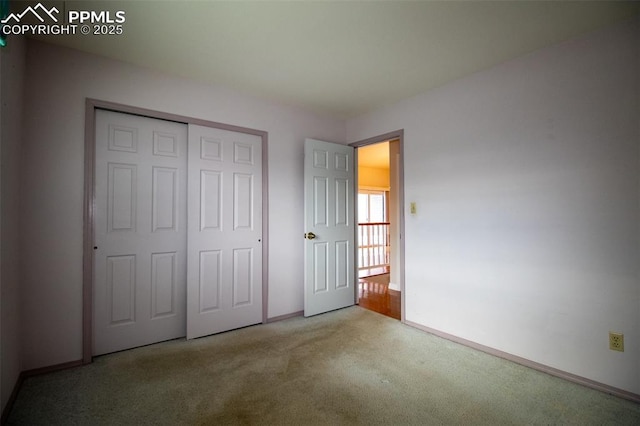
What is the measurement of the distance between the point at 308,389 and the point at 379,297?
2359 millimetres

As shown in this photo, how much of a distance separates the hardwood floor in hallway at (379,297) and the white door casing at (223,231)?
1473 mm

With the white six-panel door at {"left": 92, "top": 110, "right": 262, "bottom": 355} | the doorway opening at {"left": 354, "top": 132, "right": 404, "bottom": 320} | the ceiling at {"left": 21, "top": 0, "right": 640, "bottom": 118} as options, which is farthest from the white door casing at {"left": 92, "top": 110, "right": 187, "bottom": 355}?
the doorway opening at {"left": 354, "top": 132, "right": 404, "bottom": 320}

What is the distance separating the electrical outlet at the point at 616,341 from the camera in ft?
5.94

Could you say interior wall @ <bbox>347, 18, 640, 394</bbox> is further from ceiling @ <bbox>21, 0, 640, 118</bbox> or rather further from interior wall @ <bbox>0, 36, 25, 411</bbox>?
interior wall @ <bbox>0, 36, 25, 411</bbox>

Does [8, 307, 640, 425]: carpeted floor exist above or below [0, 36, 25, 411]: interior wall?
below

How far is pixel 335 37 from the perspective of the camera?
201 cm

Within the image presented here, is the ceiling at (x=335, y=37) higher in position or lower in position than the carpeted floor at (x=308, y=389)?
higher

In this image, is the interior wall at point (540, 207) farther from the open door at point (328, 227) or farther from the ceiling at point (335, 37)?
the open door at point (328, 227)

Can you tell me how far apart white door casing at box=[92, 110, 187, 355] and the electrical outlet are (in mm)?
3281

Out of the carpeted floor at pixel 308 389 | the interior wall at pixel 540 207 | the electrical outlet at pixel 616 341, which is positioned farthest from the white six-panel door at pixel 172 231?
the electrical outlet at pixel 616 341

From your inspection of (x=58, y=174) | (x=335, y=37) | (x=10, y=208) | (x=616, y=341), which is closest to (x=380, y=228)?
(x=616, y=341)

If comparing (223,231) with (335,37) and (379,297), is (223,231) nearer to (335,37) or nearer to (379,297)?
(335,37)

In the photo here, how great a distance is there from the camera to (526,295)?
2197mm

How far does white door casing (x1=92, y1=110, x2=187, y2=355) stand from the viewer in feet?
7.53
